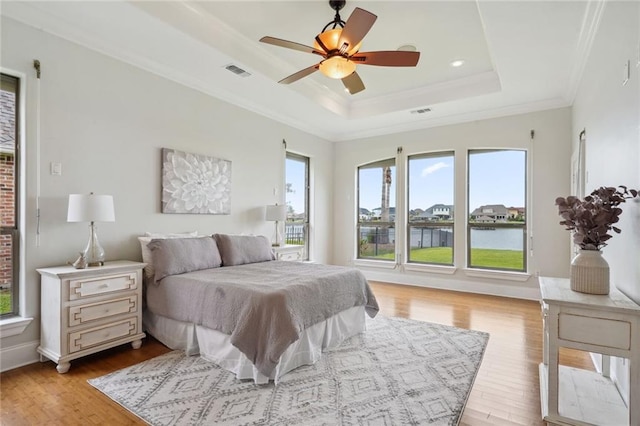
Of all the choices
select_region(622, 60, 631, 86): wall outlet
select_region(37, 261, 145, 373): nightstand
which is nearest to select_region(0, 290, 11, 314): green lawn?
select_region(37, 261, 145, 373): nightstand

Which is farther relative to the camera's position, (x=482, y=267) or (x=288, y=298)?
(x=482, y=267)

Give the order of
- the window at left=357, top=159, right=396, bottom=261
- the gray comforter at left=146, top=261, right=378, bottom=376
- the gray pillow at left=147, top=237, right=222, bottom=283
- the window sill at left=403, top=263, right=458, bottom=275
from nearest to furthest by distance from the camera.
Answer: the gray comforter at left=146, top=261, right=378, bottom=376, the gray pillow at left=147, top=237, right=222, bottom=283, the window sill at left=403, top=263, right=458, bottom=275, the window at left=357, top=159, right=396, bottom=261

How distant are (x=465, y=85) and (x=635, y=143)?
3148mm

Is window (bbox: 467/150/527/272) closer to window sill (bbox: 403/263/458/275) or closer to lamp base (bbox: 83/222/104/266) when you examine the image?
window sill (bbox: 403/263/458/275)

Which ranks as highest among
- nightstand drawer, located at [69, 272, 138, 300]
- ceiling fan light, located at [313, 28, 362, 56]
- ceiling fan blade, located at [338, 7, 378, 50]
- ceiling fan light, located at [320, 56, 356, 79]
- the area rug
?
ceiling fan light, located at [313, 28, 362, 56]

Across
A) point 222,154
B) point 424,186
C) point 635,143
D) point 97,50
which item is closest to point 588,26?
point 635,143

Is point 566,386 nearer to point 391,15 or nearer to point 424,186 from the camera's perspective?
point 391,15

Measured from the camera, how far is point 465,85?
15.5 ft

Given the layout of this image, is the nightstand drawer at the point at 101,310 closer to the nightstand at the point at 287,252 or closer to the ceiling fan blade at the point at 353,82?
the nightstand at the point at 287,252

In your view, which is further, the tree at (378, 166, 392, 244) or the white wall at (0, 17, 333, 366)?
the tree at (378, 166, 392, 244)

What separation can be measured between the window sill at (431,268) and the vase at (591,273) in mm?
3712

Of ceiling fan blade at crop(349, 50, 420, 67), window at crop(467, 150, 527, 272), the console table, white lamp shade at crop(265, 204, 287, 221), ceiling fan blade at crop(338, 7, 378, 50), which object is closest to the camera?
the console table

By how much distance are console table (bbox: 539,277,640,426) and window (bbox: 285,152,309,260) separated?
4345 mm

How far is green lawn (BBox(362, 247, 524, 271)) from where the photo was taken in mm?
5312
